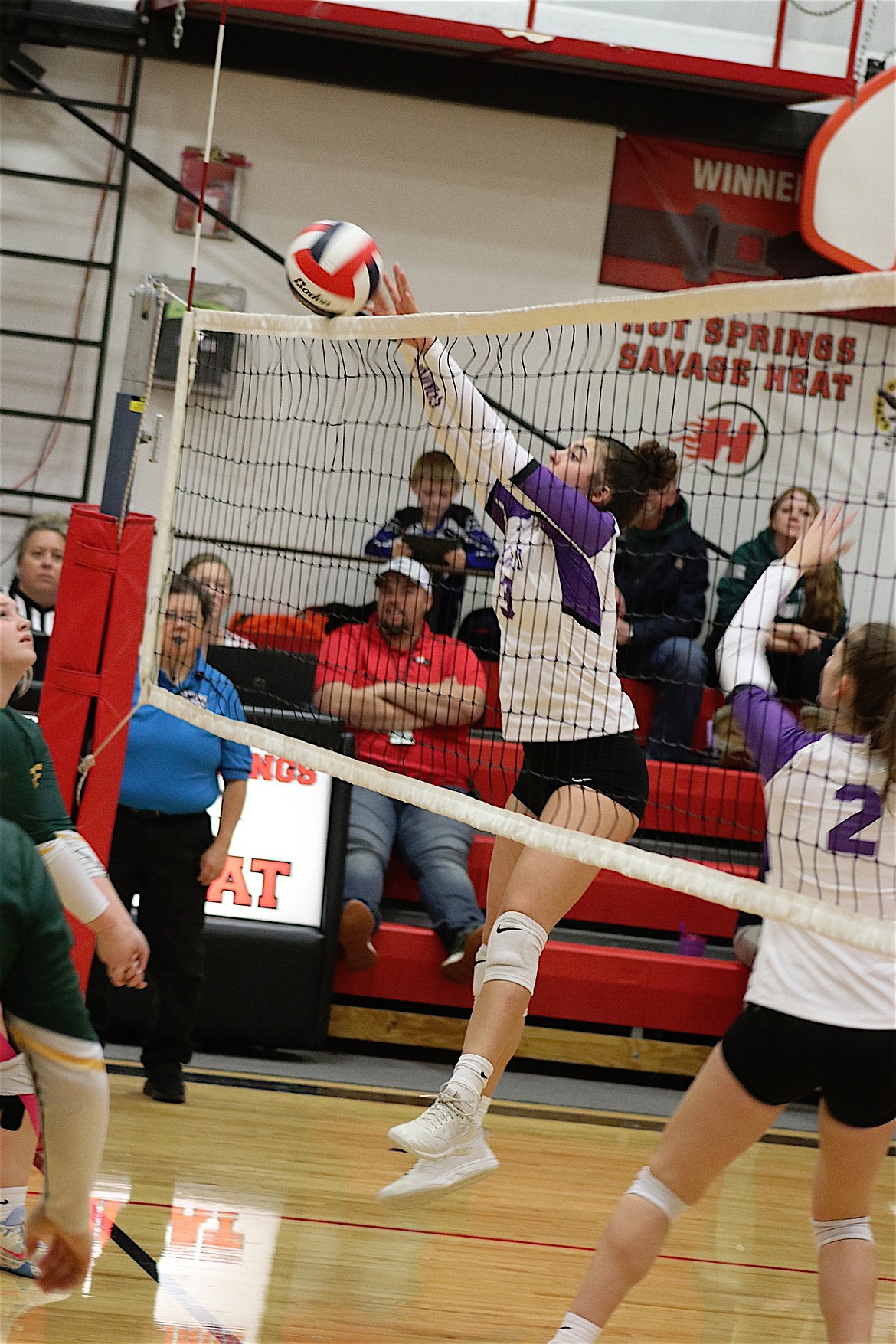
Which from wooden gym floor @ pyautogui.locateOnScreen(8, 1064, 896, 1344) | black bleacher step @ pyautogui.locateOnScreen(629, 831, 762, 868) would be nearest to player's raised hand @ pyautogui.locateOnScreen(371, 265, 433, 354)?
wooden gym floor @ pyautogui.locateOnScreen(8, 1064, 896, 1344)

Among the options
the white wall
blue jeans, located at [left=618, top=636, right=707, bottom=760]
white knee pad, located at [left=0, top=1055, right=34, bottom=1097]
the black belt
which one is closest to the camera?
white knee pad, located at [left=0, top=1055, right=34, bottom=1097]

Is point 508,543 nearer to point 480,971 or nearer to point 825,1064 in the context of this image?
point 480,971

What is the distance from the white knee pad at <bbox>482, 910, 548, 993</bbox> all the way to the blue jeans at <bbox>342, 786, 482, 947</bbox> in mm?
2213

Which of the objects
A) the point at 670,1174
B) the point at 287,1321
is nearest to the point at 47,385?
the point at 287,1321

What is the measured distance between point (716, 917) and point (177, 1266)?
3.27 m

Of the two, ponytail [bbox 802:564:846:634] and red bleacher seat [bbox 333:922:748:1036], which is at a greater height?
ponytail [bbox 802:564:846:634]

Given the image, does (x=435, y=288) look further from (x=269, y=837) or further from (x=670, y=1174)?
(x=670, y=1174)

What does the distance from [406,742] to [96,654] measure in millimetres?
2023

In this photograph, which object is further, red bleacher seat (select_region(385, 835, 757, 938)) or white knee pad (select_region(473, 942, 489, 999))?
red bleacher seat (select_region(385, 835, 757, 938))

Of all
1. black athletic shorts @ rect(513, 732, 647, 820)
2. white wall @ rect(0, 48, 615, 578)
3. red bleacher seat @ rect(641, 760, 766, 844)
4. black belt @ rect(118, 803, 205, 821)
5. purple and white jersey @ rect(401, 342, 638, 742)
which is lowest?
black belt @ rect(118, 803, 205, 821)

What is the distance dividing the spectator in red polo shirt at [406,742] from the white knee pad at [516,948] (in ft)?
7.07

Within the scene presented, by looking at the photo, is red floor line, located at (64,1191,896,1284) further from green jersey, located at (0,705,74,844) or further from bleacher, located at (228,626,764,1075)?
bleacher, located at (228,626,764,1075)

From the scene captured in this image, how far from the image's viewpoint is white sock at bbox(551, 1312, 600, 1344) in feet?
9.05

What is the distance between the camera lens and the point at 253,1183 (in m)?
4.14
